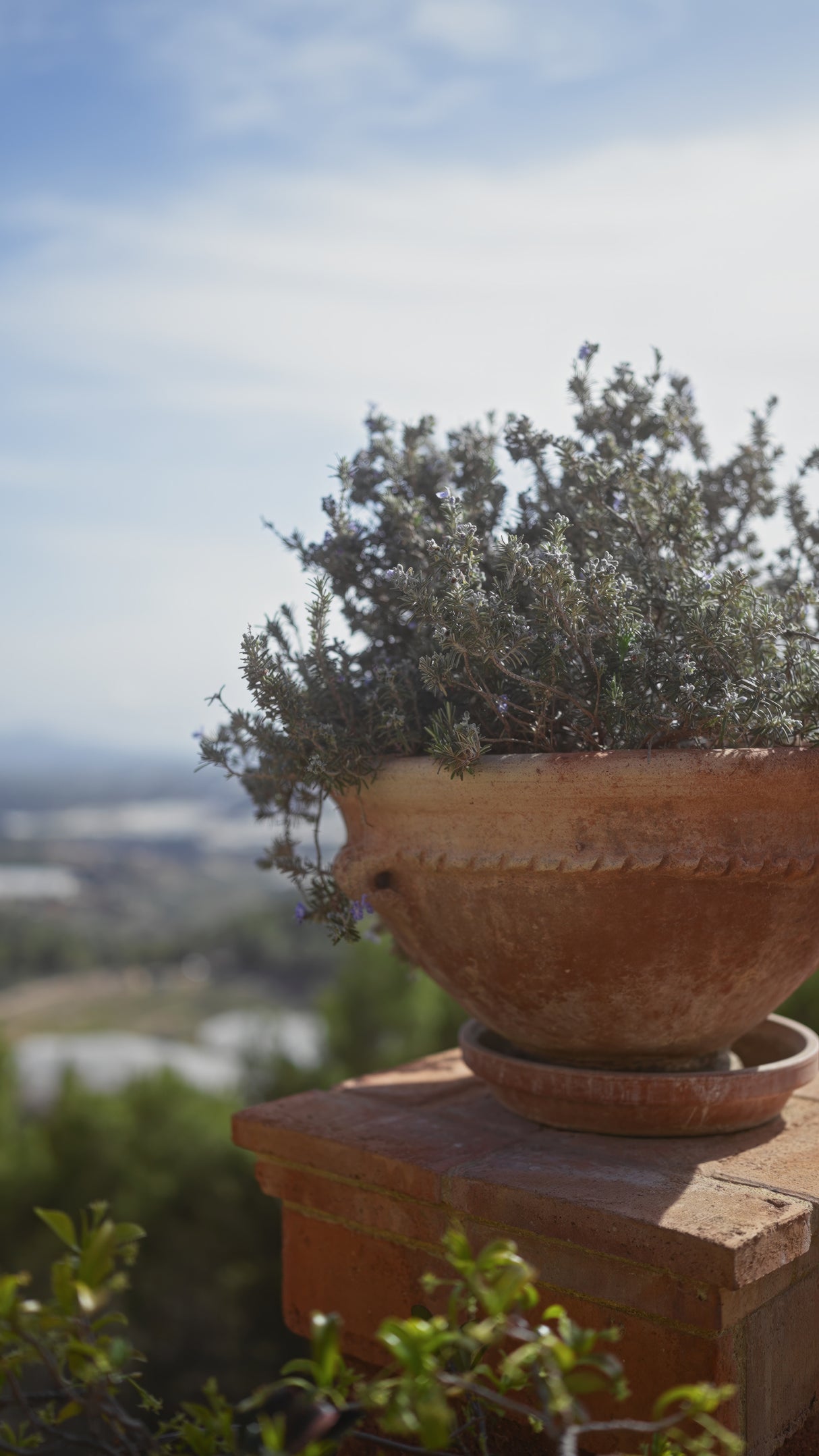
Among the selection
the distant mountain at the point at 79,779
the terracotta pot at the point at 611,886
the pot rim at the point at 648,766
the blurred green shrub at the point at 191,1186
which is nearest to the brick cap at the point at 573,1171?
the terracotta pot at the point at 611,886

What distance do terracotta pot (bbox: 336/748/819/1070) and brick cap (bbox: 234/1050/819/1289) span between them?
0.57 ft

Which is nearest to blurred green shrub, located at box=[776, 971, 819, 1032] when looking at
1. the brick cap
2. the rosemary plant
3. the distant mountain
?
the brick cap

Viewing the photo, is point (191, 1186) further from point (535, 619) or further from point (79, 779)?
point (79, 779)

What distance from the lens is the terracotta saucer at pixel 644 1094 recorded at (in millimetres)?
1691

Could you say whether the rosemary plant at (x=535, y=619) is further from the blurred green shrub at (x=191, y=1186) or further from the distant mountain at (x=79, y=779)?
the distant mountain at (x=79, y=779)

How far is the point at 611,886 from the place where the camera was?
155cm

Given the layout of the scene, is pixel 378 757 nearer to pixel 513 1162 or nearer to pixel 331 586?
pixel 331 586

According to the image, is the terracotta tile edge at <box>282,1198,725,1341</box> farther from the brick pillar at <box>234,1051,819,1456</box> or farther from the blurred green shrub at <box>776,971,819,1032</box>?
the blurred green shrub at <box>776,971,819,1032</box>

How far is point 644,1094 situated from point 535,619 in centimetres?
78

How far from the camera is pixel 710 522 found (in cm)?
217

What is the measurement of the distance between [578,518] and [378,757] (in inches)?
21.5

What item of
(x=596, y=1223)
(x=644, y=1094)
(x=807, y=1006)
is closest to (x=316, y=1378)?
(x=596, y=1223)

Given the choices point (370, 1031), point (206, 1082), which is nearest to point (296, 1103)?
point (370, 1031)

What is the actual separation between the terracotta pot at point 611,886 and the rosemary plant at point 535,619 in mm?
74
